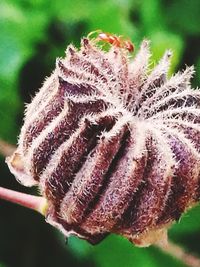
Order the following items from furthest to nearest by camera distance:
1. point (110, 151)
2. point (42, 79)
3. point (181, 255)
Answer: point (42, 79) < point (181, 255) < point (110, 151)

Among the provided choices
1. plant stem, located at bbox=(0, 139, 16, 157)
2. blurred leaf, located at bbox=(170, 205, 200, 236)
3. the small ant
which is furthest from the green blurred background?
the small ant

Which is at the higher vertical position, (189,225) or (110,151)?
(110,151)

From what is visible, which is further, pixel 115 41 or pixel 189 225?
pixel 189 225

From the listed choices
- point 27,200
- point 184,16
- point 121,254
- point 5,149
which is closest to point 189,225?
point 121,254

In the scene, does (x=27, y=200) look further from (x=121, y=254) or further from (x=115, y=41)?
(x=121, y=254)

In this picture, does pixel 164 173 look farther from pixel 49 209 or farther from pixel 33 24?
pixel 33 24

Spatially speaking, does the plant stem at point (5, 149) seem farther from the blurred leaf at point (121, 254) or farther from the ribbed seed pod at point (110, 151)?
the ribbed seed pod at point (110, 151)

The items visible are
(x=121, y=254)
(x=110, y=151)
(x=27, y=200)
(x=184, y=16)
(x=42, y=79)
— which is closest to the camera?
(x=110, y=151)
